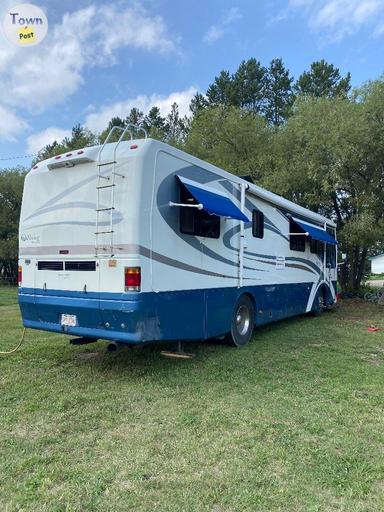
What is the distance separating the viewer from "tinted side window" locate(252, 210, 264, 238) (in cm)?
784

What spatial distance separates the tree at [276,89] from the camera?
3026 cm

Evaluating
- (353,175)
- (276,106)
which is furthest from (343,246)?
(276,106)

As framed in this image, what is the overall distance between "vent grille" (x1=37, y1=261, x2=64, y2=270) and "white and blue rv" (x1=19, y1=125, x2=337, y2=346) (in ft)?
0.05

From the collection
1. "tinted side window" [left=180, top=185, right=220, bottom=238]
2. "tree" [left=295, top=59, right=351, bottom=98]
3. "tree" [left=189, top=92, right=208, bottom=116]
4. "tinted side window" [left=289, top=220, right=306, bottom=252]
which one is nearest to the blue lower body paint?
"tinted side window" [left=180, top=185, right=220, bottom=238]

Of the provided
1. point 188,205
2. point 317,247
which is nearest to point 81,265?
point 188,205

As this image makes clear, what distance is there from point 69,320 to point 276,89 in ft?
96.2

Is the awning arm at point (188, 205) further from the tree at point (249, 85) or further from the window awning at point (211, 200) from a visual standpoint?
the tree at point (249, 85)

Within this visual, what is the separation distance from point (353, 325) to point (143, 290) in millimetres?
6845

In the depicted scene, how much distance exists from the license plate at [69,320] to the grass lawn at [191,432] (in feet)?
2.17

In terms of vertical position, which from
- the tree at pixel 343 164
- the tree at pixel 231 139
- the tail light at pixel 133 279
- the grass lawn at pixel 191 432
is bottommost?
the grass lawn at pixel 191 432

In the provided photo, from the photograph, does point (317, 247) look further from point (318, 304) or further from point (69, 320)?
point (69, 320)

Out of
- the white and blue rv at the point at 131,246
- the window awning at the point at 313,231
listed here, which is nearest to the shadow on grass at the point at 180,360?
the white and blue rv at the point at 131,246

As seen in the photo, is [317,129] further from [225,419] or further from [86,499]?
[86,499]

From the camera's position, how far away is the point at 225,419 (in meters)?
4.14
